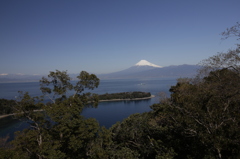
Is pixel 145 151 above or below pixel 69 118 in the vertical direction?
below

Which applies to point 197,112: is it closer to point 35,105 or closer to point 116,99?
point 35,105

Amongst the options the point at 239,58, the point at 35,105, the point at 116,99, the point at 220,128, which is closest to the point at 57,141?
the point at 35,105

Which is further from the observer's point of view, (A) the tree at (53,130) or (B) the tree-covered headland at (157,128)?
(A) the tree at (53,130)

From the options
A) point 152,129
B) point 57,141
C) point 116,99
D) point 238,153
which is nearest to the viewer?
point 238,153

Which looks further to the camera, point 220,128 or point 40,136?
point 40,136

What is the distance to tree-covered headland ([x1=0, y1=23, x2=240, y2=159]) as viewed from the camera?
355cm

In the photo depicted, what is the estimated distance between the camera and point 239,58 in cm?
345

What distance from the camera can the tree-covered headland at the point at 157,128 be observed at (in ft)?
11.6

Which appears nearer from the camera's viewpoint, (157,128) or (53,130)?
(53,130)

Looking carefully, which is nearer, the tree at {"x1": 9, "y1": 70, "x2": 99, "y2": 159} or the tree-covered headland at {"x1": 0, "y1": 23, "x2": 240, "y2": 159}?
the tree-covered headland at {"x1": 0, "y1": 23, "x2": 240, "y2": 159}

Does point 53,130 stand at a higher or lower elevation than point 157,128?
higher

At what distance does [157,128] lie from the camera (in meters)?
6.77

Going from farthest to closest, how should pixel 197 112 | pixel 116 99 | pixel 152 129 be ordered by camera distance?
1. pixel 116 99
2. pixel 152 129
3. pixel 197 112

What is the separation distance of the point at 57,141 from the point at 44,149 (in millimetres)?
452
